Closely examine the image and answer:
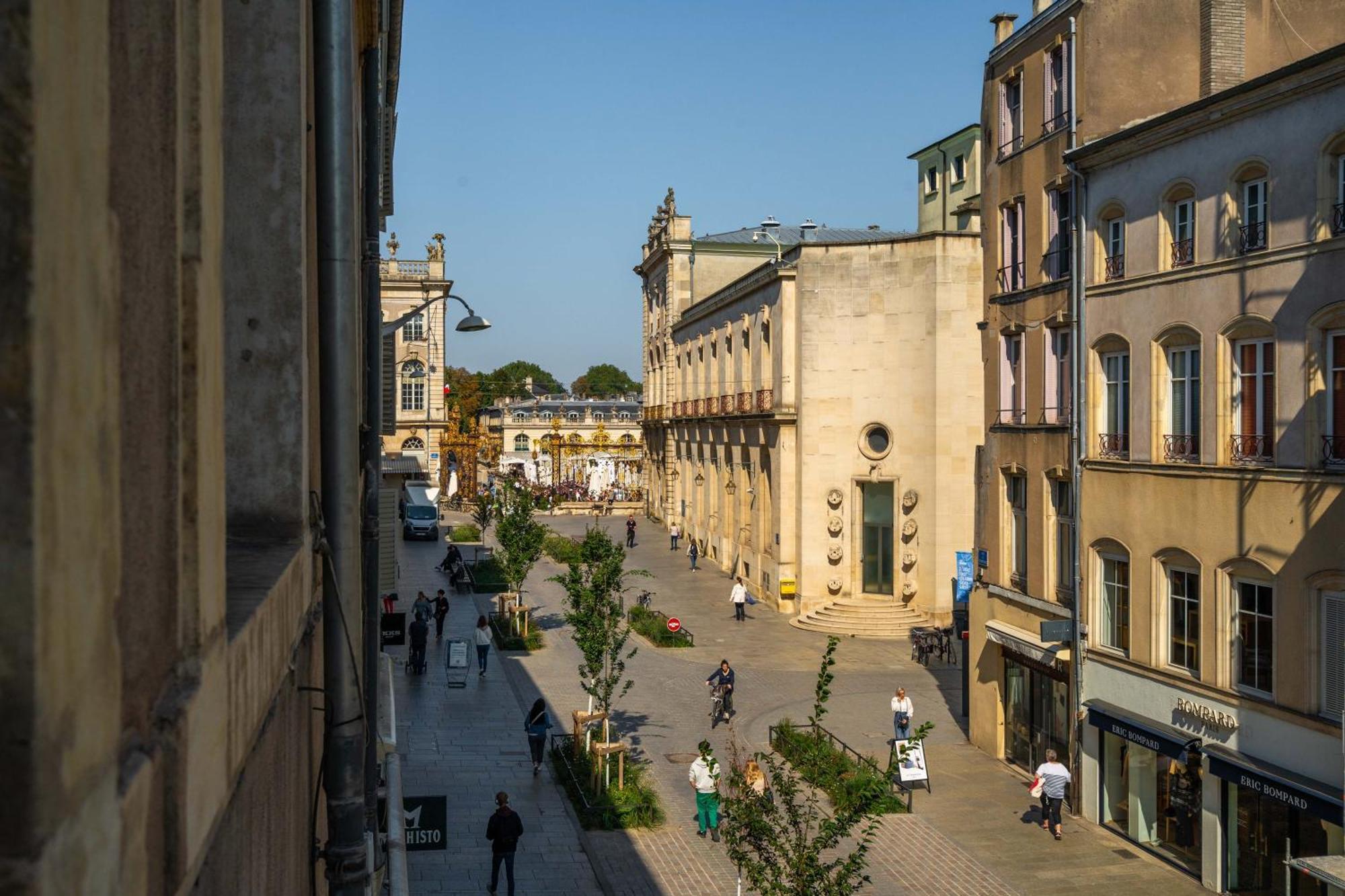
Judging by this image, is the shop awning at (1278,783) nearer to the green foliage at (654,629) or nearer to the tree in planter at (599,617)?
the tree in planter at (599,617)

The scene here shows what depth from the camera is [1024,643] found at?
2336 cm

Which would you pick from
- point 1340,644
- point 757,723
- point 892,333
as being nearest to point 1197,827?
point 1340,644

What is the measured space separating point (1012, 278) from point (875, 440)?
55.3ft

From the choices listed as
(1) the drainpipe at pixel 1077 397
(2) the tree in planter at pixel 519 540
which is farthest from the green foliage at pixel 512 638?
(1) the drainpipe at pixel 1077 397

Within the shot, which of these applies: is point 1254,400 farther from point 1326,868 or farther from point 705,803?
point 705,803

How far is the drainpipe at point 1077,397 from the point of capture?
21.6 m

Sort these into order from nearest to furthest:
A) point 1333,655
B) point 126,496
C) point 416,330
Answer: point 126,496 < point 1333,655 < point 416,330

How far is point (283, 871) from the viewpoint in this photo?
3.97 m

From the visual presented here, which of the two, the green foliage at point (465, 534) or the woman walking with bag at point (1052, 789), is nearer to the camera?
the woman walking with bag at point (1052, 789)

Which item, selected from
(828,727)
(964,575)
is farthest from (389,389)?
(964,575)

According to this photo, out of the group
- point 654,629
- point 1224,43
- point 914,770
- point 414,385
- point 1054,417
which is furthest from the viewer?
point 414,385

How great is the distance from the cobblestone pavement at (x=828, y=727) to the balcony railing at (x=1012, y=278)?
8921 mm

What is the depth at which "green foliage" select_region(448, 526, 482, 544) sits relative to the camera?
6238cm

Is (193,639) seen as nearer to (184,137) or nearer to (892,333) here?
(184,137)
